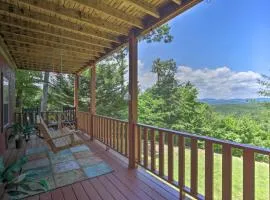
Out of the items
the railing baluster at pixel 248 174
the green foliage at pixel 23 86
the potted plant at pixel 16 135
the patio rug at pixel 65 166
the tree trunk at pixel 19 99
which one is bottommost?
the patio rug at pixel 65 166

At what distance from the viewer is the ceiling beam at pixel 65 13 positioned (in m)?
2.78

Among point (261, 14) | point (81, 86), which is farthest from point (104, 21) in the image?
point (261, 14)

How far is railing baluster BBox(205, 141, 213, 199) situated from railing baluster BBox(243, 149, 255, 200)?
1.26 feet

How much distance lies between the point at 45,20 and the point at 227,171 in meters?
3.39

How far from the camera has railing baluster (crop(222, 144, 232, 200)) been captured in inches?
76.9

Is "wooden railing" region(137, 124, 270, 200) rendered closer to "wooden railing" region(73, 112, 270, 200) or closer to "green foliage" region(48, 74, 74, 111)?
"wooden railing" region(73, 112, 270, 200)

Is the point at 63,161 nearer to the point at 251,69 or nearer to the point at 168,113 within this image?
the point at 168,113

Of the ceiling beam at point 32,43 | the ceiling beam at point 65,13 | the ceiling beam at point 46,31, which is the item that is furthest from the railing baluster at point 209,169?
the ceiling beam at point 32,43

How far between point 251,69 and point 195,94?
715cm

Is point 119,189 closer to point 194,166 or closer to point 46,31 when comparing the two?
point 194,166

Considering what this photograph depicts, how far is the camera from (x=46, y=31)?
3.75 metres

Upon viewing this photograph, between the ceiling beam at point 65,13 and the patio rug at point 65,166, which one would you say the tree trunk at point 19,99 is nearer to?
the patio rug at point 65,166

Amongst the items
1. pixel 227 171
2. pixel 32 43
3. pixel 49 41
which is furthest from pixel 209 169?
pixel 32 43

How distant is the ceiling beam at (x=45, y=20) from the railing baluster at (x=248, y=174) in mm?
3237
